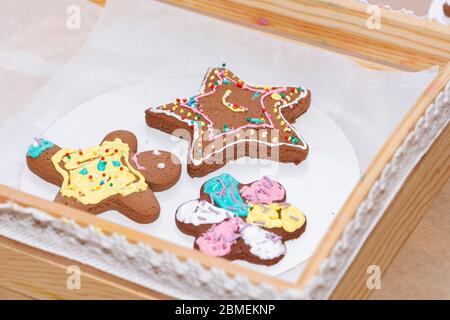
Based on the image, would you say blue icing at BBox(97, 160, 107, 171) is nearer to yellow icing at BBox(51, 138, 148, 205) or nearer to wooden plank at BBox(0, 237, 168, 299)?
yellow icing at BBox(51, 138, 148, 205)

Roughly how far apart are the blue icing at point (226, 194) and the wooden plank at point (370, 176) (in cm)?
26

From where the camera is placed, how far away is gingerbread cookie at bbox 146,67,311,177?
1.35m

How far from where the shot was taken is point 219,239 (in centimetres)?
123

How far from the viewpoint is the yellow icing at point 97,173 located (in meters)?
1.28

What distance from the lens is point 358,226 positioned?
3.41 ft

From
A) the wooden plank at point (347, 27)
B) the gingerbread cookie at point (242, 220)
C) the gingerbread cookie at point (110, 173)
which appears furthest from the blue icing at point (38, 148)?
the wooden plank at point (347, 27)

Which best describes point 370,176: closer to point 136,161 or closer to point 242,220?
point 242,220

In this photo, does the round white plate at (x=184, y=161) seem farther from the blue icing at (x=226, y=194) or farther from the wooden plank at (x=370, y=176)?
the wooden plank at (x=370, y=176)

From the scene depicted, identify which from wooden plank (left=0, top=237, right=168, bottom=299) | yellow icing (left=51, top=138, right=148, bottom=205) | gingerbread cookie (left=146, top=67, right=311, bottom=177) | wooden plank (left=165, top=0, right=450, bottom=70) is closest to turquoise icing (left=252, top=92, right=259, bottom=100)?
gingerbread cookie (left=146, top=67, right=311, bottom=177)

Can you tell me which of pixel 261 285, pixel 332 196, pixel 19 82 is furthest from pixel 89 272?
pixel 19 82

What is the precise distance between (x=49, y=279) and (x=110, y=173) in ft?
0.69
